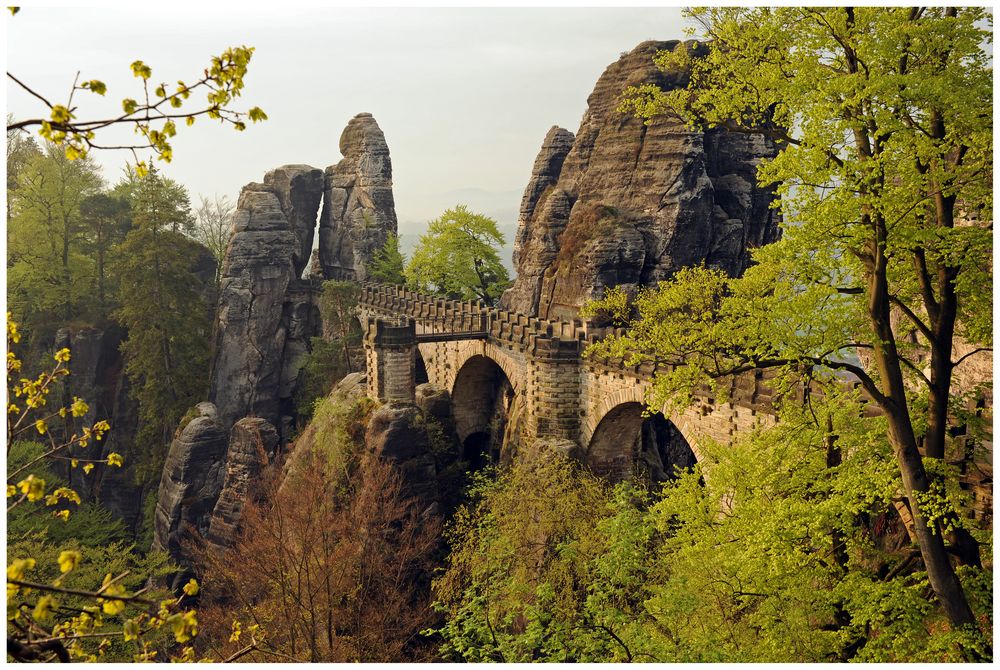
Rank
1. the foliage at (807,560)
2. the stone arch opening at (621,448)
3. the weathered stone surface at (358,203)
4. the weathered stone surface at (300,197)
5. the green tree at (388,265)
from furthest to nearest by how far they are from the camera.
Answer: the weathered stone surface at (300,197) → the weathered stone surface at (358,203) → the green tree at (388,265) → the stone arch opening at (621,448) → the foliage at (807,560)

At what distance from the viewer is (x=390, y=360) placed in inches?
1125

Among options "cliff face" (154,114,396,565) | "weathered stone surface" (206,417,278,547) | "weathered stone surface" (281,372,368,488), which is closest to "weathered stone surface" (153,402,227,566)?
"cliff face" (154,114,396,565)

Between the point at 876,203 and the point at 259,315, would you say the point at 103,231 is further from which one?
the point at 876,203

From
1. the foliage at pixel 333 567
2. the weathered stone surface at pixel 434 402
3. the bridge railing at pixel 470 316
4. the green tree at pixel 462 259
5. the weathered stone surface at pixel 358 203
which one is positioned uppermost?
the weathered stone surface at pixel 358 203

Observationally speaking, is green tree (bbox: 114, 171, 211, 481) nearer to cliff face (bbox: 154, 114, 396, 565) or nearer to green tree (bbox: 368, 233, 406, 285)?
cliff face (bbox: 154, 114, 396, 565)

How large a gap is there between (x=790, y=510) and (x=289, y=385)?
124ft

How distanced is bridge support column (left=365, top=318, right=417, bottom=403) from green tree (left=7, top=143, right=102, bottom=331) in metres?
21.8

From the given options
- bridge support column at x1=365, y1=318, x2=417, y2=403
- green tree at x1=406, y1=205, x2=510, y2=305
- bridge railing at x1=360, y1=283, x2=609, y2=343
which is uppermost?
green tree at x1=406, y1=205, x2=510, y2=305

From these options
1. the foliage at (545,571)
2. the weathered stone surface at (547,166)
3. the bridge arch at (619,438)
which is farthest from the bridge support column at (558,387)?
the weathered stone surface at (547,166)

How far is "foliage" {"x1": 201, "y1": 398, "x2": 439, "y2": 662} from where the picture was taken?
19000 mm

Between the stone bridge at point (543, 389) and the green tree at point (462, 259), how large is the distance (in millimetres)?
6890

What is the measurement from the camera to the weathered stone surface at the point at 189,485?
32.8 metres

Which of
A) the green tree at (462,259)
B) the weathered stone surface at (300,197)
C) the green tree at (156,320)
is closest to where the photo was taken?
the green tree at (156,320)

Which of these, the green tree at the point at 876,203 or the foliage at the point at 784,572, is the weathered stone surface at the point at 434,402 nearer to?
the foliage at the point at 784,572
